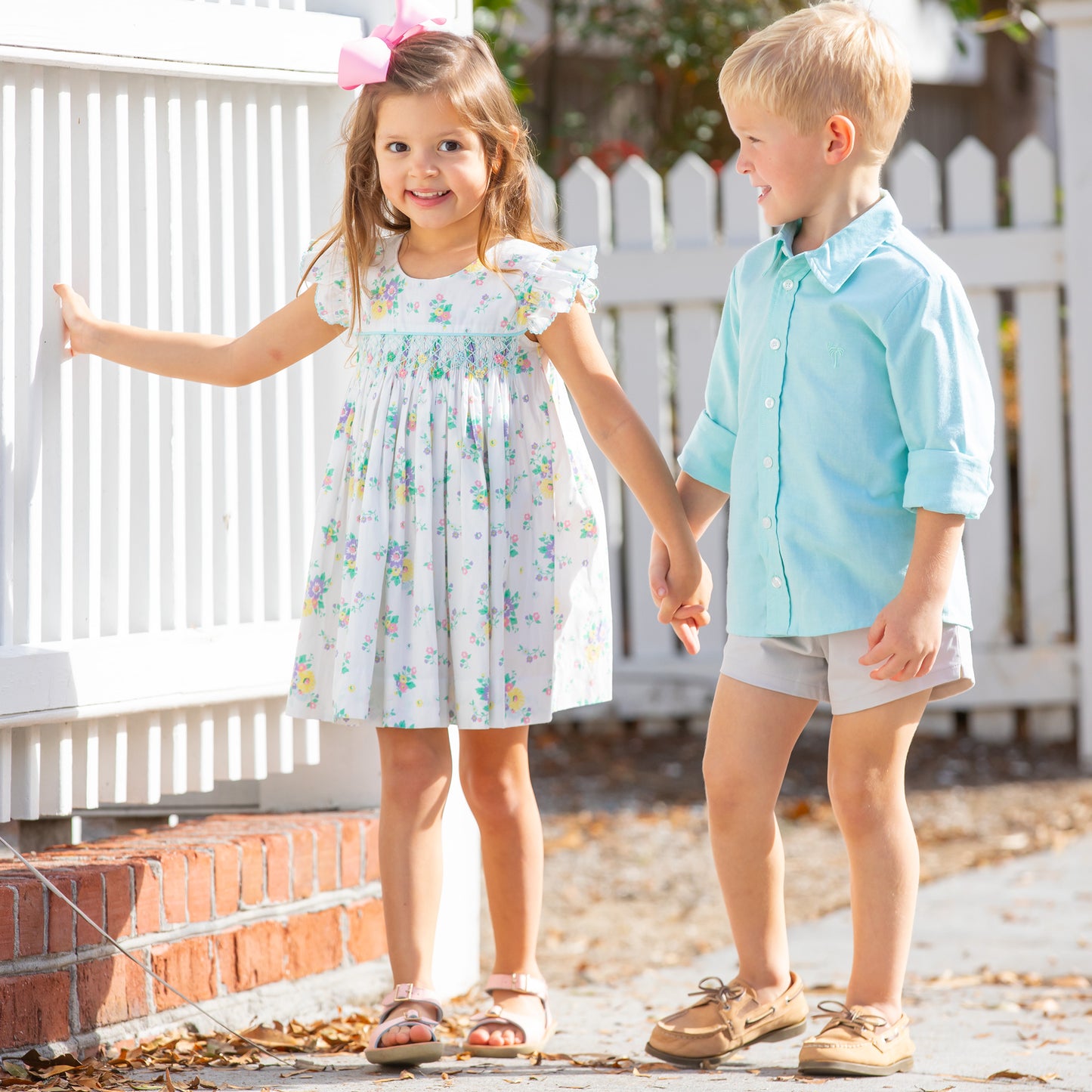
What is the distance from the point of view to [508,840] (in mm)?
2457

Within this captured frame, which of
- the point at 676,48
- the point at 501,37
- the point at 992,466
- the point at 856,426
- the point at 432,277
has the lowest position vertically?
the point at 856,426

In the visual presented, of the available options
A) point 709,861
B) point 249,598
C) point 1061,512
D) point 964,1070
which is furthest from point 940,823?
point 249,598

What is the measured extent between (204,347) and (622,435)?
0.74 metres

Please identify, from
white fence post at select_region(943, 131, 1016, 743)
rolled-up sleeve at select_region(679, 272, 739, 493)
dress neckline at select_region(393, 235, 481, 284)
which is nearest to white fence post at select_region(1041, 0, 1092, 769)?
white fence post at select_region(943, 131, 1016, 743)

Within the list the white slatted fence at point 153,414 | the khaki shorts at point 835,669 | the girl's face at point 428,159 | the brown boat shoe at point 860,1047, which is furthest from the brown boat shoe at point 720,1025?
Answer: the girl's face at point 428,159

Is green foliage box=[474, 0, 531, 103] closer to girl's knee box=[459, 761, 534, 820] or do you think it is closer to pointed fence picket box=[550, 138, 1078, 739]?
pointed fence picket box=[550, 138, 1078, 739]

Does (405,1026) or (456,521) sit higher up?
(456,521)

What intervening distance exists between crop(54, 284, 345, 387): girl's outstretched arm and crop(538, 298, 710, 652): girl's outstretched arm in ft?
1.34

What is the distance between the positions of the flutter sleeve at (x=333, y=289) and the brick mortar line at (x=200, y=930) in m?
1.02

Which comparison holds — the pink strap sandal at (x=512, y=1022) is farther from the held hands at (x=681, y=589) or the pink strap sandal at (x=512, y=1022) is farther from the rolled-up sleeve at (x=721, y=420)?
the rolled-up sleeve at (x=721, y=420)

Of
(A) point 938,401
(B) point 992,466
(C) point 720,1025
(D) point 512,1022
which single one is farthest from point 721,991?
(B) point 992,466

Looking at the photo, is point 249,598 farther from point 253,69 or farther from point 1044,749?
point 1044,749

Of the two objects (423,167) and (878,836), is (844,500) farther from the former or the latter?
(423,167)

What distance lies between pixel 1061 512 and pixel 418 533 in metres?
3.33
